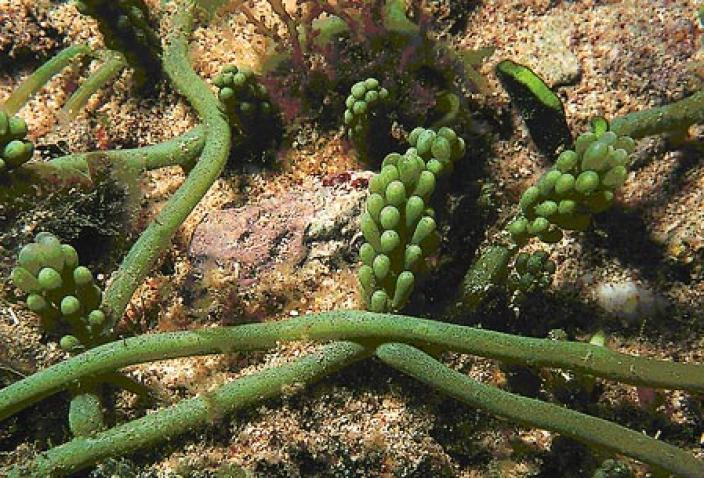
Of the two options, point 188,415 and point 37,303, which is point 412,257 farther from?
point 37,303

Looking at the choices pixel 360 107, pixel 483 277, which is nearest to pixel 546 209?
pixel 483 277

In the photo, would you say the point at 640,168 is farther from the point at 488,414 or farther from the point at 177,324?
the point at 177,324

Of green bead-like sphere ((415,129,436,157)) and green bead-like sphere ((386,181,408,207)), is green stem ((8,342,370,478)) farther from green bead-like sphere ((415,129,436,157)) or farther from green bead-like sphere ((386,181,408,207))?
green bead-like sphere ((415,129,436,157))

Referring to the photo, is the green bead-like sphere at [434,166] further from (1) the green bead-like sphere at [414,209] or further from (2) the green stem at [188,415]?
(2) the green stem at [188,415]

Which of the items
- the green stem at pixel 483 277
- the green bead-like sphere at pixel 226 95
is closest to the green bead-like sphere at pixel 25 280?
the green bead-like sphere at pixel 226 95

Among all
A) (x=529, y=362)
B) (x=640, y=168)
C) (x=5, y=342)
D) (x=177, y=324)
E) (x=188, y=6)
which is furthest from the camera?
(x=188, y=6)

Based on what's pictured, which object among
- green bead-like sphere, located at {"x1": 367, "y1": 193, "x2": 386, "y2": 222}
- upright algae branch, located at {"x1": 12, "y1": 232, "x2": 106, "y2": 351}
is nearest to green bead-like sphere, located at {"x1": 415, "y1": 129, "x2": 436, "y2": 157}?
green bead-like sphere, located at {"x1": 367, "y1": 193, "x2": 386, "y2": 222}

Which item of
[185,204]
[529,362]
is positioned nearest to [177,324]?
[185,204]
